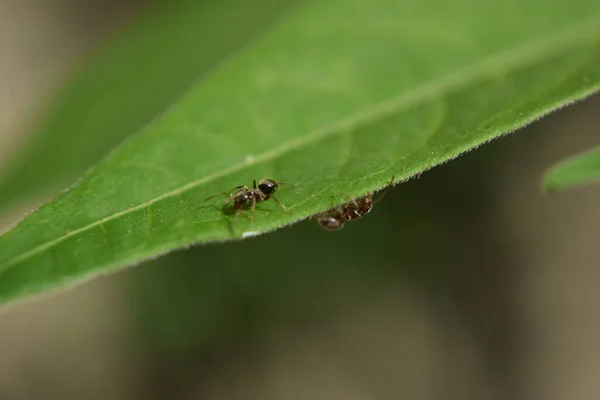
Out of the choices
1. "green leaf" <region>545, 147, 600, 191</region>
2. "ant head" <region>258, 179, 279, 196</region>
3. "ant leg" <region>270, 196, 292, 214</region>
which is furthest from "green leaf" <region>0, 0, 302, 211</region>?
"green leaf" <region>545, 147, 600, 191</region>

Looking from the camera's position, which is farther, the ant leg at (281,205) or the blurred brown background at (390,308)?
the blurred brown background at (390,308)

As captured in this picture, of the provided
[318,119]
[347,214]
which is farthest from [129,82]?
[318,119]

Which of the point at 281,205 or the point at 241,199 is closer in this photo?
the point at 281,205

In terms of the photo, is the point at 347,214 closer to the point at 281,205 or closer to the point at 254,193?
the point at 254,193

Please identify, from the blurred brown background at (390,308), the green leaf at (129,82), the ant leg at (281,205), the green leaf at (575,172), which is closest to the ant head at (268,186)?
the ant leg at (281,205)

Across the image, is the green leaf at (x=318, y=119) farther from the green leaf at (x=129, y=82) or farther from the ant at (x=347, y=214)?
the green leaf at (x=129, y=82)
